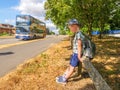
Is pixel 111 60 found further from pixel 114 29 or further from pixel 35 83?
pixel 114 29

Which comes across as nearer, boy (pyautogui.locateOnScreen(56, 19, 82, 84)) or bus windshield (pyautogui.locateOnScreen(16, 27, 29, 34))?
boy (pyautogui.locateOnScreen(56, 19, 82, 84))

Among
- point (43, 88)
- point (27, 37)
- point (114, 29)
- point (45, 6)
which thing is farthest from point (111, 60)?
point (114, 29)

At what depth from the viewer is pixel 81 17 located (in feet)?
72.2

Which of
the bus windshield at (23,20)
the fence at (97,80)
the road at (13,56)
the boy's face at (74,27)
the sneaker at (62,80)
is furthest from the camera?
the bus windshield at (23,20)

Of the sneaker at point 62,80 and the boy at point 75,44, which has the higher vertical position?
the boy at point 75,44

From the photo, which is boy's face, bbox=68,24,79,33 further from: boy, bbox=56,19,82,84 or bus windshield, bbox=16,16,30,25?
bus windshield, bbox=16,16,30,25

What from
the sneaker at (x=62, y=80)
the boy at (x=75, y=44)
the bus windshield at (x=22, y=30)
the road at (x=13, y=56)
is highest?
the boy at (x=75, y=44)

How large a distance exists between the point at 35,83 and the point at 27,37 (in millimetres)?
34422

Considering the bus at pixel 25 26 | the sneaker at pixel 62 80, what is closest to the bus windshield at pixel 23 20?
the bus at pixel 25 26

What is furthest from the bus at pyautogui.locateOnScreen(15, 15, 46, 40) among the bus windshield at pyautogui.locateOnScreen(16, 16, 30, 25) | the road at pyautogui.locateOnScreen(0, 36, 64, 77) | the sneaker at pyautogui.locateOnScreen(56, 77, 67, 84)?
the sneaker at pyautogui.locateOnScreen(56, 77, 67, 84)

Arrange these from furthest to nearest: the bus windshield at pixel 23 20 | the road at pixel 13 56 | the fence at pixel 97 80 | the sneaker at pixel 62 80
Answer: the bus windshield at pixel 23 20 < the road at pixel 13 56 < the sneaker at pixel 62 80 < the fence at pixel 97 80

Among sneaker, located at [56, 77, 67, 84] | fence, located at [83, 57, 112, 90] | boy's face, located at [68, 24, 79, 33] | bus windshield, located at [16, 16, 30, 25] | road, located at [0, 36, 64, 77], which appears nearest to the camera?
fence, located at [83, 57, 112, 90]

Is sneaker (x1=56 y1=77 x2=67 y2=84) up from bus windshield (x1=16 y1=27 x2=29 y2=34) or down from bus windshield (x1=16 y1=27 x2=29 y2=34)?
down

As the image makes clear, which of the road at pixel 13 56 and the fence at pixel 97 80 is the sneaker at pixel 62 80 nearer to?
the fence at pixel 97 80
